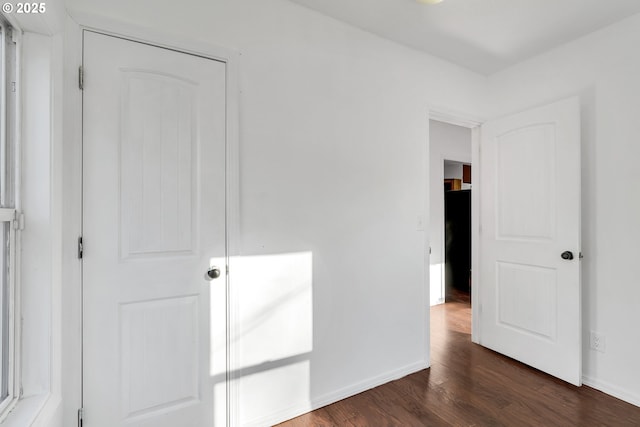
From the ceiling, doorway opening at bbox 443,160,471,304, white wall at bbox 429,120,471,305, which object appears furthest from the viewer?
doorway opening at bbox 443,160,471,304

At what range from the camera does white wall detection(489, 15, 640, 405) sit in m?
1.98

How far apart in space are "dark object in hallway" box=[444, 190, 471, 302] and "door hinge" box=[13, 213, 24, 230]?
4.26 metres

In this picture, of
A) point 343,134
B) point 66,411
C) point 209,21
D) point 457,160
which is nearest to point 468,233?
point 457,160

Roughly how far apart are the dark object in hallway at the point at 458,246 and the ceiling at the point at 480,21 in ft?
7.33

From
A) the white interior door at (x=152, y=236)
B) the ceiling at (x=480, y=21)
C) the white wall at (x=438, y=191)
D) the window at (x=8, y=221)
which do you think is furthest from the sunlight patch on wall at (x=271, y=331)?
the white wall at (x=438, y=191)

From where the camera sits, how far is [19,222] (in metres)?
1.11

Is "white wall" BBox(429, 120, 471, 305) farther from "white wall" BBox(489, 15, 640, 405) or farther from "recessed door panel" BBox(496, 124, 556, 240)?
"white wall" BBox(489, 15, 640, 405)

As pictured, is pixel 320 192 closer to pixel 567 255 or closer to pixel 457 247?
pixel 567 255

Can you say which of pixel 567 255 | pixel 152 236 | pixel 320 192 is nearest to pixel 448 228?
pixel 567 255

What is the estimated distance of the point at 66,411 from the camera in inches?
50.4

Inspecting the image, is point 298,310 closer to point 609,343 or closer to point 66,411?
point 66,411

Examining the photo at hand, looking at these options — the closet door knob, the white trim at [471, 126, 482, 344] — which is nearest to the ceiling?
the white trim at [471, 126, 482, 344]

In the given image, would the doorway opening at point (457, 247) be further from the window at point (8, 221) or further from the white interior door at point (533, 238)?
the window at point (8, 221)

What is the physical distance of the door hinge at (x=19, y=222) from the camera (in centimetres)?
110
